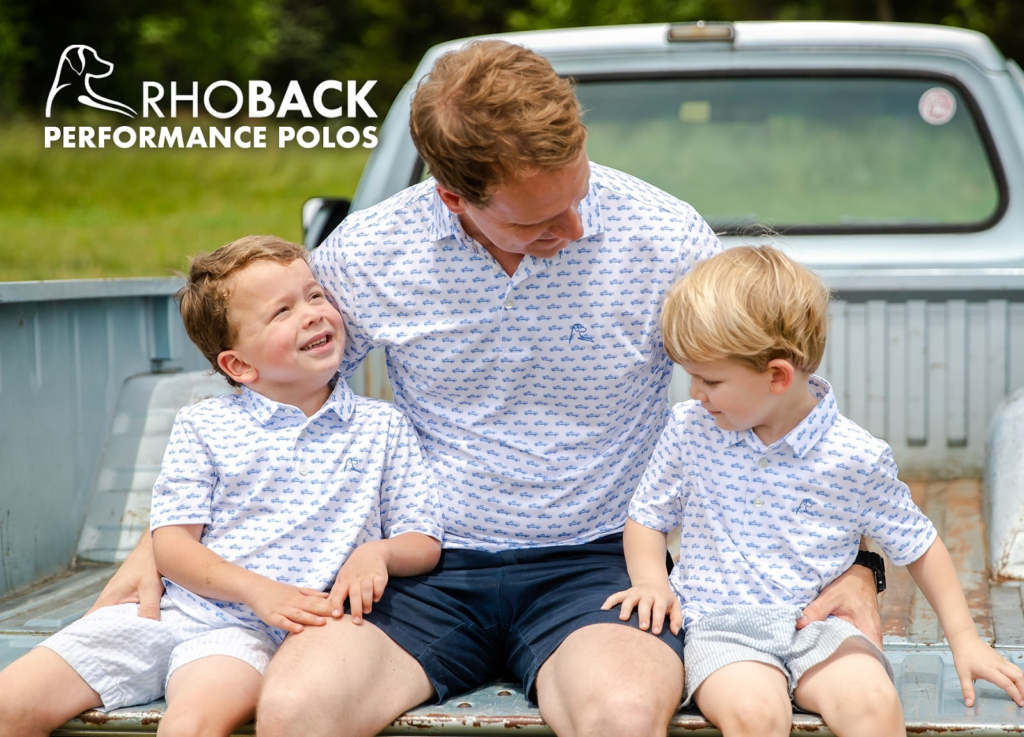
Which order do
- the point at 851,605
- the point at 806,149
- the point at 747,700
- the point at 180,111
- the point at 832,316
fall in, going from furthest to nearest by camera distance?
the point at 180,111, the point at 806,149, the point at 832,316, the point at 851,605, the point at 747,700

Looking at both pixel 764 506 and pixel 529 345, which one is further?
pixel 529 345

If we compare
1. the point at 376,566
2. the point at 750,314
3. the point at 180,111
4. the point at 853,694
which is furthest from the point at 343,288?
the point at 180,111

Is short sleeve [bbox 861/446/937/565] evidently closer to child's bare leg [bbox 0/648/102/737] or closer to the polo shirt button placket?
the polo shirt button placket

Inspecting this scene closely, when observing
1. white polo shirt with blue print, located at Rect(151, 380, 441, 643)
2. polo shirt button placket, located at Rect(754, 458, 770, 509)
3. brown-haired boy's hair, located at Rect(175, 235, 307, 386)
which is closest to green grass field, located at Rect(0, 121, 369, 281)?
brown-haired boy's hair, located at Rect(175, 235, 307, 386)

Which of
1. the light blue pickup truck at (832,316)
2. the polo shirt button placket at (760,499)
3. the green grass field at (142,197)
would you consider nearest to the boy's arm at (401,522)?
the light blue pickup truck at (832,316)

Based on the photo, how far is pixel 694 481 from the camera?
7.06 feet

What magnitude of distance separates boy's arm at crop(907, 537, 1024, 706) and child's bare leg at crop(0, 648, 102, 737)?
1429mm

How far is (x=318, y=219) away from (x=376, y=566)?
1.64 meters

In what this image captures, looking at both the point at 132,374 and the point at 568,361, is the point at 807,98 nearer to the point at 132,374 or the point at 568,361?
the point at 568,361

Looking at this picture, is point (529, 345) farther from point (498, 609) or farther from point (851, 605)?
point (851, 605)

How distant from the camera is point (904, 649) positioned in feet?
7.42

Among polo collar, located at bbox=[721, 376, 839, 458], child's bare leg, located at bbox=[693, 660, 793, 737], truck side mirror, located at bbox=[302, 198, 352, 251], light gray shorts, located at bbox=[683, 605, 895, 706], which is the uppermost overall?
truck side mirror, located at bbox=[302, 198, 352, 251]

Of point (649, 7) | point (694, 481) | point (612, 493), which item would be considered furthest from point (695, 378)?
point (649, 7)

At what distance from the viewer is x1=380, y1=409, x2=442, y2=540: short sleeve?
226 centimetres
